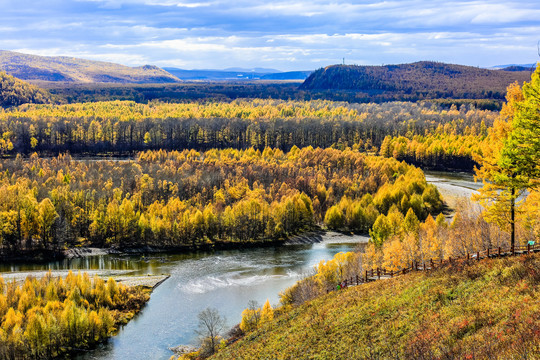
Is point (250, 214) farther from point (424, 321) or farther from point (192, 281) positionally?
point (424, 321)

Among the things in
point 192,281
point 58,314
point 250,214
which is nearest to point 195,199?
point 250,214

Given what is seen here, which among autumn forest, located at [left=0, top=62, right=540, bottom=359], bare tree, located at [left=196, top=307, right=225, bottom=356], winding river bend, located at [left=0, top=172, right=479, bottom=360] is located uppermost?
autumn forest, located at [left=0, top=62, right=540, bottom=359]

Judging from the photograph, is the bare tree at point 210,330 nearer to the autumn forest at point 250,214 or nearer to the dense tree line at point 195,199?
the autumn forest at point 250,214


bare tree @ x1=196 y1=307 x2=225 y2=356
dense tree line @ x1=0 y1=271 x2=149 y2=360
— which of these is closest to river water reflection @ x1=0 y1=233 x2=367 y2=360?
bare tree @ x1=196 y1=307 x2=225 y2=356

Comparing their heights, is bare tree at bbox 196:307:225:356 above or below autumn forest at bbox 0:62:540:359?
below

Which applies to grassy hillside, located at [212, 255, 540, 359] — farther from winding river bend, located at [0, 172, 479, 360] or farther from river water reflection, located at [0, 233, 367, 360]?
winding river bend, located at [0, 172, 479, 360]

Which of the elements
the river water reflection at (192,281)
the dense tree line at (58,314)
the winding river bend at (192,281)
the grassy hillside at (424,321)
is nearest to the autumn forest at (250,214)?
the dense tree line at (58,314)
